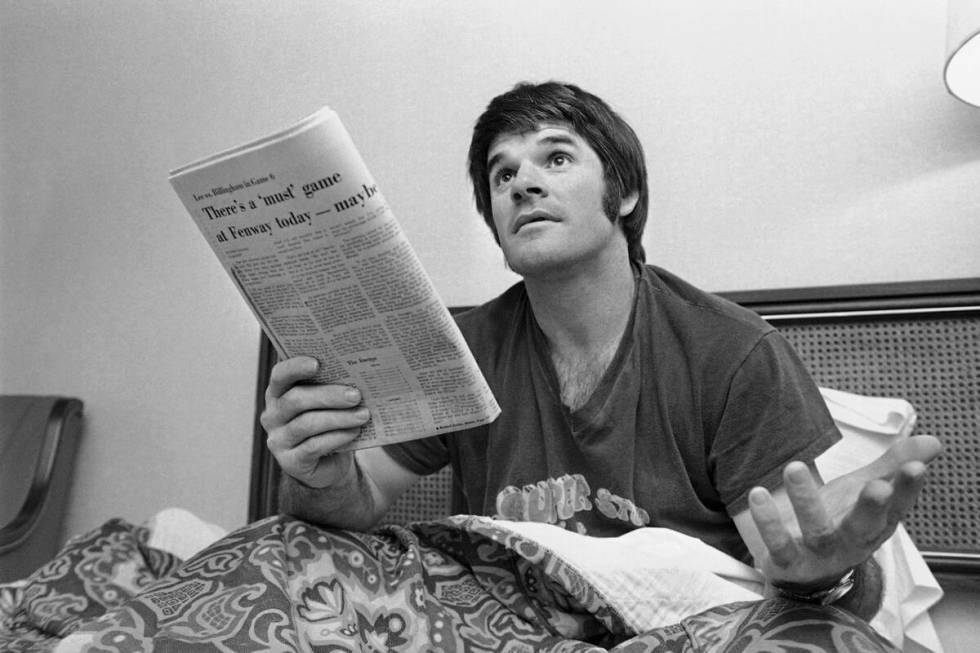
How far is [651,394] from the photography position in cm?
98

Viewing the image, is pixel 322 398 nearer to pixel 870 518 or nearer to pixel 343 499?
pixel 343 499

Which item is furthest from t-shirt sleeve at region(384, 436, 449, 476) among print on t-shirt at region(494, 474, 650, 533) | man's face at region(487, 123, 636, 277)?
man's face at region(487, 123, 636, 277)

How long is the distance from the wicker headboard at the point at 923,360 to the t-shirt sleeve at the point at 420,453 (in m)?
0.54

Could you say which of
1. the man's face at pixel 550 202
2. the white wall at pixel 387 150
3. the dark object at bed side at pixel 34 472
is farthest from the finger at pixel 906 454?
the dark object at bed side at pixel 34 472

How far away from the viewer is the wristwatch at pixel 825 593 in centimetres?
57

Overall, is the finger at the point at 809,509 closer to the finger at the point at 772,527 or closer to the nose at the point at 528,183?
the finger at the point at 772,527

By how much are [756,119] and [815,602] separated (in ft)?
3.34

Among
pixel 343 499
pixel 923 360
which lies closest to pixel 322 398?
pixel 343 499

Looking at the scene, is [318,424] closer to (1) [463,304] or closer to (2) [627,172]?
(2) [627,172]

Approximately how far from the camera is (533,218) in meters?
1.04

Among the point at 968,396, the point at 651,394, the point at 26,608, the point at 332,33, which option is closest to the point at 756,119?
the point at 968,396

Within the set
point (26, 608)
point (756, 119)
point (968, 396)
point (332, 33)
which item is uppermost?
point (332, 33)

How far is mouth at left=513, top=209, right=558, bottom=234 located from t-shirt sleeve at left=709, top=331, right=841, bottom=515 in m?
0.29

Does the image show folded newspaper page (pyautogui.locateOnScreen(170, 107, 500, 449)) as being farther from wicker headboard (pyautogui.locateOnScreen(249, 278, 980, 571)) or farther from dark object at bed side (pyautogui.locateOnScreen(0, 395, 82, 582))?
dark object at bed side (pyautogui.locateOnScreen(0, 395, 82, 582))
